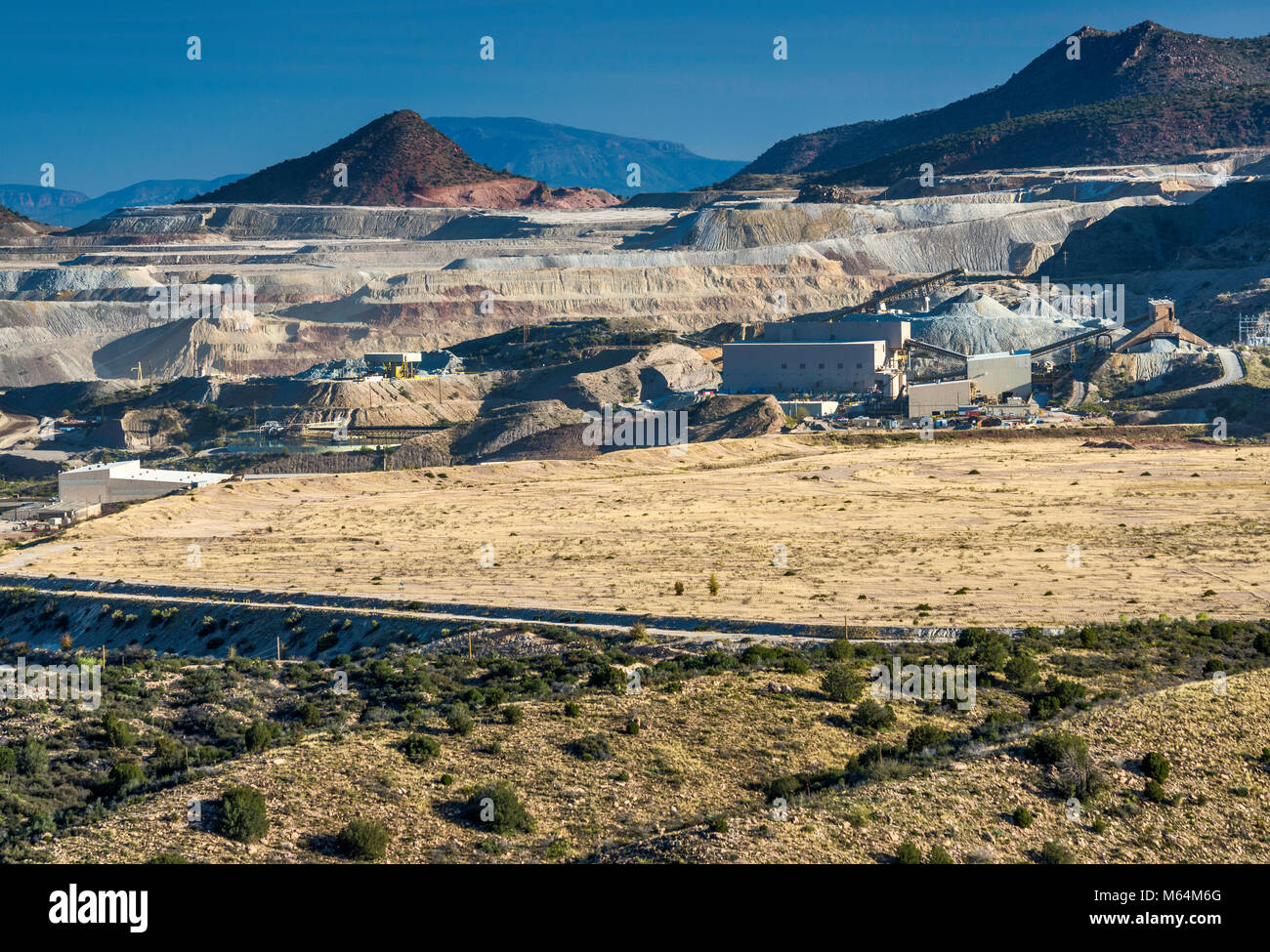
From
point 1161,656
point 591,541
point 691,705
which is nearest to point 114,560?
point 591,541

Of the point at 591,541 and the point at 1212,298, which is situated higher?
the point at 1212,298

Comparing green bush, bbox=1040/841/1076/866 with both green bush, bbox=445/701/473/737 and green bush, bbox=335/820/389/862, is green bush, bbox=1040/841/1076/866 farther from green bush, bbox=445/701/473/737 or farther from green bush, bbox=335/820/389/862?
green bush, bbox=445/701/473/737

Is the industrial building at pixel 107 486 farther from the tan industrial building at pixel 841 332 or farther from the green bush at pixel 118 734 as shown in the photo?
the tan industrial building at pixel 841 332

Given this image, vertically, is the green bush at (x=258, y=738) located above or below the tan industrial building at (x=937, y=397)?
below

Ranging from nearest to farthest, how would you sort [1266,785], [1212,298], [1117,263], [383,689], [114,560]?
[1266,785]
[383,689]
[114,560]
[1212,298]
[1117,263]

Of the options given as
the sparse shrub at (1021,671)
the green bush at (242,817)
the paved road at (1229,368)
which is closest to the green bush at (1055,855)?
the sparse shrub at (1021,671)
